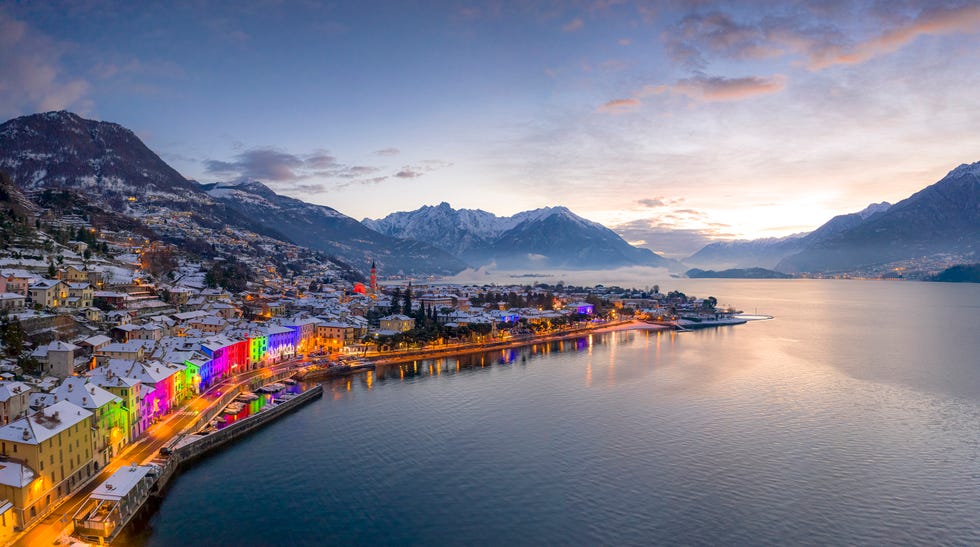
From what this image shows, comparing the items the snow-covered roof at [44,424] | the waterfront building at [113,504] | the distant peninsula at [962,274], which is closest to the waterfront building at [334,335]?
the waterfront building at [113,504]

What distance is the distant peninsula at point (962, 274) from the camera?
179625 mm

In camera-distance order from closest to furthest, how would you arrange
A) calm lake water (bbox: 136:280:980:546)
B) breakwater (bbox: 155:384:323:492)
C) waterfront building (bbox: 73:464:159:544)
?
waterfront building (bbox: 73:464:159:544), calm lake water (bbox: 136:280:980:546), breakwater (bbox: 155:384:323:492)

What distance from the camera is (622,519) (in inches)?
760

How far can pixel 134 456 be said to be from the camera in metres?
21.9

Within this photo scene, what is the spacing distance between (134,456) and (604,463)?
761 inches

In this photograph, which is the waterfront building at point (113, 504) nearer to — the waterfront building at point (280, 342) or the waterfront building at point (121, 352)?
the waterfront building at point (121, 352)

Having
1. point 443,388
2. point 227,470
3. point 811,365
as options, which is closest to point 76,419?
point 227,470

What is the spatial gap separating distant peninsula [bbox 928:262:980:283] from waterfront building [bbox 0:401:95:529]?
768 ft

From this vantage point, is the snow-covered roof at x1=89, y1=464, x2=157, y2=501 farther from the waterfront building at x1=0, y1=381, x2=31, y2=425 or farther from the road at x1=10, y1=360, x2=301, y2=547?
the waterfront building at x1=0, y1=381, x2=31, y2=425

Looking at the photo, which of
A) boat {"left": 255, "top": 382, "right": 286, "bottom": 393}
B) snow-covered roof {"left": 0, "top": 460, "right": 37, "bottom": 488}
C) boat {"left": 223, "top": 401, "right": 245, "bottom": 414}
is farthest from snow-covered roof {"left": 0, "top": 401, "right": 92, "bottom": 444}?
boat {"left": 255, "top": 382, "right": 286, "bottom": 393}

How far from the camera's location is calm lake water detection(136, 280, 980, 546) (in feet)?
61.1

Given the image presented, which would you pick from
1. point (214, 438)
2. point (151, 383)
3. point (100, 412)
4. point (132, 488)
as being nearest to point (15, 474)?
point (132, 488)

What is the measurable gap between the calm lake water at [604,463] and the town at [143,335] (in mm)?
3626

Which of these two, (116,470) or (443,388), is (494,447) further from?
(116,470)
